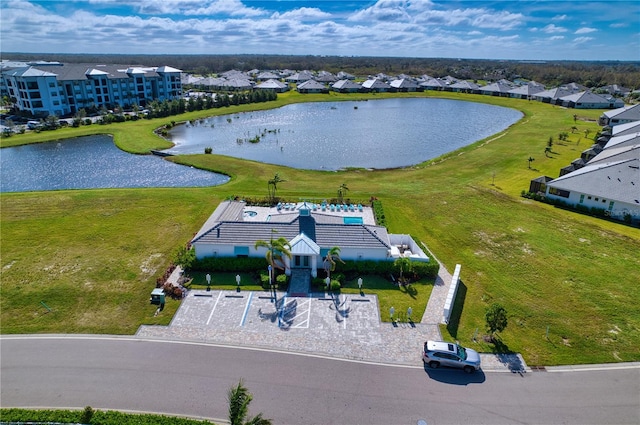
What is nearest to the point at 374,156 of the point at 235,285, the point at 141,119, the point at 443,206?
the point at 443,206

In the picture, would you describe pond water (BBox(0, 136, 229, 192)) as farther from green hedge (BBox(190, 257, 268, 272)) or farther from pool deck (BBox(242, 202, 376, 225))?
green hedge (BBox(190, 257, 268, 272))

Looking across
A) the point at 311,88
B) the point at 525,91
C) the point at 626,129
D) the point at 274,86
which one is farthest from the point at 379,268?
the point at 525,91

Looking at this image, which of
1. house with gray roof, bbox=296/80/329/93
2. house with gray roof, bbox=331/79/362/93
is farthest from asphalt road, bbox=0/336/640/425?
house with gray roof, bbox=331/79/362/93

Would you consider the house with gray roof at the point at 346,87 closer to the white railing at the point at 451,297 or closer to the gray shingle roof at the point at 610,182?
the gray shingle roof at the point at 610,182

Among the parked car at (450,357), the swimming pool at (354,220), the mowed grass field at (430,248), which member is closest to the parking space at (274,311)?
the mowed grass field at (430,248)

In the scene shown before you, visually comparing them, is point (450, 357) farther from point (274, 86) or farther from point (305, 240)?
point (274, 86)
